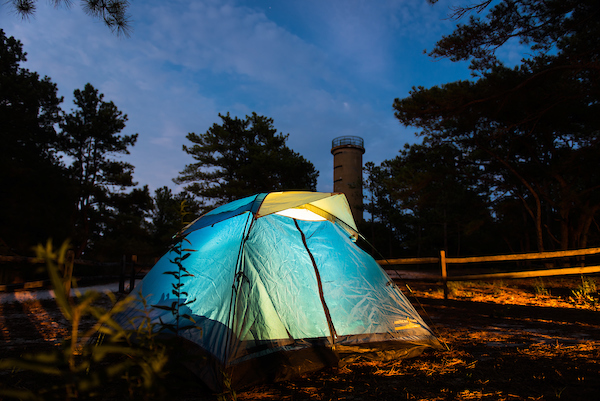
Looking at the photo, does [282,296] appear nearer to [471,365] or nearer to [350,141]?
[471,365]

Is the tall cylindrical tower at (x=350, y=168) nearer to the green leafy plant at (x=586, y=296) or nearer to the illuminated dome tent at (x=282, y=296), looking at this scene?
the green leafy plant at (x=586, y=296)

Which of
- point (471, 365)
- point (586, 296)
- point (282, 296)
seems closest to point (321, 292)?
point (282, 296)

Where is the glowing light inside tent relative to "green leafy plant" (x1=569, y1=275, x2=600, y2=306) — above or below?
above

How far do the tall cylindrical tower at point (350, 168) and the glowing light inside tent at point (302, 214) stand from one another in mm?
27131

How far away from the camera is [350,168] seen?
3253 centimetres

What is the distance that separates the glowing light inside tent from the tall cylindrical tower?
27.1 m

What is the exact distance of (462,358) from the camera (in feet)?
10.7

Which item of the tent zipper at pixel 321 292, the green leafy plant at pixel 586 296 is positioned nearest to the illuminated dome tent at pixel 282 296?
the tent zipper at pixel 321 292

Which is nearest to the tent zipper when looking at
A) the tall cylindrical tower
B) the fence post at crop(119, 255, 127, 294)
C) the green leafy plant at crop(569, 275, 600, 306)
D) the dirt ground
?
the dirt ground

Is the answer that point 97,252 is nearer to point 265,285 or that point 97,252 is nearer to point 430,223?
point 265,285

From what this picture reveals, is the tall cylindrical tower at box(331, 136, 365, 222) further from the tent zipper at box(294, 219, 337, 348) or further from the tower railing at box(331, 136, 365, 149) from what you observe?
the tent zipper at box(294, 219, 337, 348)

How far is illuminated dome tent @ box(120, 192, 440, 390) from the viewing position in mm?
2898

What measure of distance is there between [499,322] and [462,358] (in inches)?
92.3

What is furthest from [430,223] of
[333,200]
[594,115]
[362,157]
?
[333,200]
